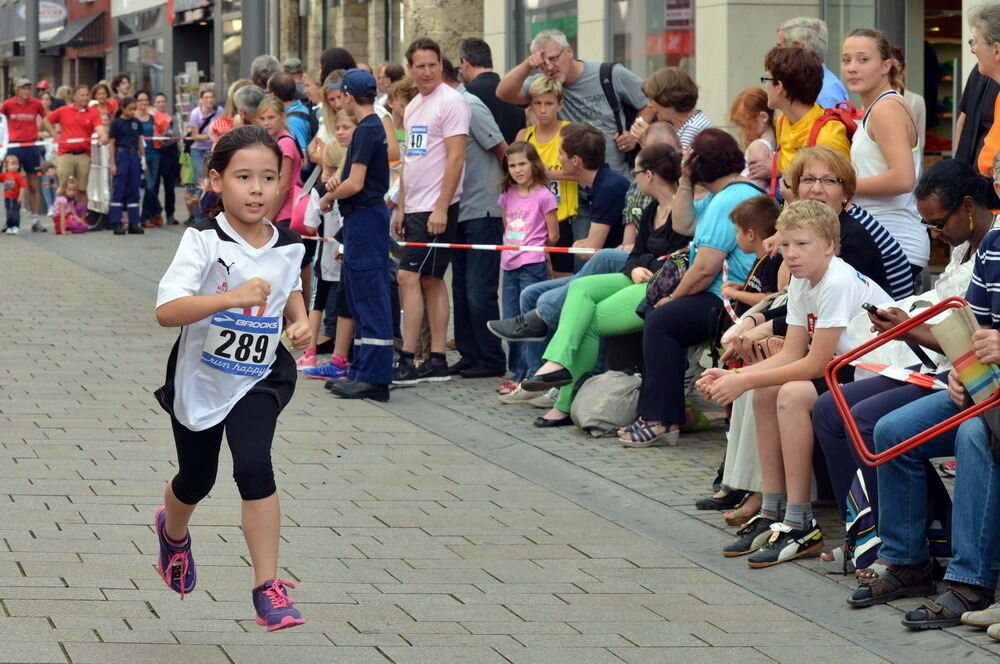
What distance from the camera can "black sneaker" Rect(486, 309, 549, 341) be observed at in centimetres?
917

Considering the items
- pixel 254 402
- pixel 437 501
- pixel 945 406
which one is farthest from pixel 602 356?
pixel 254 402

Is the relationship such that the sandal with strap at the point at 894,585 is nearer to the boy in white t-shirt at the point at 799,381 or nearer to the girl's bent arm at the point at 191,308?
the boy in white t-shirt at the point at 799,381

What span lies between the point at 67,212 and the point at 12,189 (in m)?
0.87

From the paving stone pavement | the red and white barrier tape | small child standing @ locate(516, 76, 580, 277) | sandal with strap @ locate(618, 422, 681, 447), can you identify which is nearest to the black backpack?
small child standing @ locate(516, 76, 580, 277)

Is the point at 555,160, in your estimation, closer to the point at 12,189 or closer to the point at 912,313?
the point at 912,313

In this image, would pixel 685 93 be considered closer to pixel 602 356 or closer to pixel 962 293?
pixel 602 356

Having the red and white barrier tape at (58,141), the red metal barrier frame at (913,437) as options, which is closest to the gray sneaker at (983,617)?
the red metal barrier frame at (913,437)

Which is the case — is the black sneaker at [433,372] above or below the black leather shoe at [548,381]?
below

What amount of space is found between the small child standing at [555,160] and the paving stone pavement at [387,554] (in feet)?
3.35

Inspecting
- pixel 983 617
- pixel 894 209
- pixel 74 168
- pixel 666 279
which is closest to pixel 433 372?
pixel 666 279

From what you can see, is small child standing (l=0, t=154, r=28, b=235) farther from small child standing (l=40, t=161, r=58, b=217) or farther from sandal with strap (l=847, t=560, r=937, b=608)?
sandal with strap (l=847, t=560, r=937, b=608)

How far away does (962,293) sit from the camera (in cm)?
587

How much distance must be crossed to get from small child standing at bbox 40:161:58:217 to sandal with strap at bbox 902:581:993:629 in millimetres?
20172

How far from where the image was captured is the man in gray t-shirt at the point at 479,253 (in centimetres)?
1038
